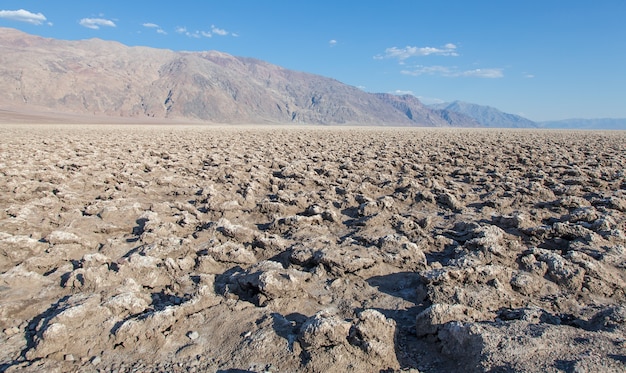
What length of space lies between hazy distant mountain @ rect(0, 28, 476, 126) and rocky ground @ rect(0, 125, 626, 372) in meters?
80.4

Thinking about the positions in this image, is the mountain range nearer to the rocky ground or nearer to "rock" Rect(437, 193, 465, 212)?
the rocky ground

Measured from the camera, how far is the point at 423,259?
2.82 m

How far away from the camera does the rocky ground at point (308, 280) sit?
174 centimetres

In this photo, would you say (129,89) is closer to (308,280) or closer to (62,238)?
(62,238)

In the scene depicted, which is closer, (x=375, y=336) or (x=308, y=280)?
(x=375, y=336)

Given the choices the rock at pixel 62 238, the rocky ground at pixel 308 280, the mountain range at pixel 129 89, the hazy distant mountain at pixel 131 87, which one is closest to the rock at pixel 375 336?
the rocky ground at pixel 308 280

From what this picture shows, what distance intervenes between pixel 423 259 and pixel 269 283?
47.4 inches

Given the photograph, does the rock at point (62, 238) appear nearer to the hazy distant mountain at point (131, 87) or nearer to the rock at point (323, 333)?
the rock at point (323, 333)

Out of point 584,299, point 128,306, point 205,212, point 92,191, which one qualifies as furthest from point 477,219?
point 92,191

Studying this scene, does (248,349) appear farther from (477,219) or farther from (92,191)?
(92,191)

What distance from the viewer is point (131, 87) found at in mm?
114000

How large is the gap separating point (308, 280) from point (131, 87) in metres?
127

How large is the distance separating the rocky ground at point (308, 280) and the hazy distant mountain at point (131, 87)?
8042cm

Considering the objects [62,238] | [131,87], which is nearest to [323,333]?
[62,238]
